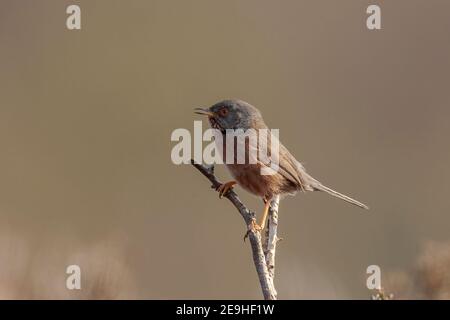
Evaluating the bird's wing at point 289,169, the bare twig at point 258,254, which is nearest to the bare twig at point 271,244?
the bare twig at point 258,254

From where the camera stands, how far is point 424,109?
1009cm

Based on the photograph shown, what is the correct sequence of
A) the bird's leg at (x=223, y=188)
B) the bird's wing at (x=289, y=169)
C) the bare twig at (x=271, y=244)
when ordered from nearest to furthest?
the bare twig at (x=271, y=244) → the bird's leg at (x=223, y=188) → the bird's wing at (x=289, y=169)

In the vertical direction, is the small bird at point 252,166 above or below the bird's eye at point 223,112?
below

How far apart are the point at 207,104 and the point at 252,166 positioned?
193 inches

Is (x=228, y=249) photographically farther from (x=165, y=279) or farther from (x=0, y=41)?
(x=0, y=41)

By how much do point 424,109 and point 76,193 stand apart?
4.68 metres

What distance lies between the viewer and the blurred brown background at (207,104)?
8141 millimetres

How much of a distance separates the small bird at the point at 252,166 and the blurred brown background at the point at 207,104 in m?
1.28

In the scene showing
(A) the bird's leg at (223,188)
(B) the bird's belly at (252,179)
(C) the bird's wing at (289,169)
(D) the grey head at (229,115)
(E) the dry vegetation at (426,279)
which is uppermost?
(D) the grey head at (229,115)

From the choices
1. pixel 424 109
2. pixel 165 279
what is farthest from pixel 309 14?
pixel 165 279

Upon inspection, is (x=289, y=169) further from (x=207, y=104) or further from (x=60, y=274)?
(x=207, y=104)

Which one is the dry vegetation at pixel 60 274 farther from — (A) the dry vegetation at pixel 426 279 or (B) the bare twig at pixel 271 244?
(A) the dry vegetation at pixel 426 279

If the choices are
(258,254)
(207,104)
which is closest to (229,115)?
(258,254)

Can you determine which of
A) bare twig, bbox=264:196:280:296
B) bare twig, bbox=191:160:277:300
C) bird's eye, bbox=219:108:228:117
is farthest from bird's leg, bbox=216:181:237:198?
bird's eye, bbox=219:108:228:117
